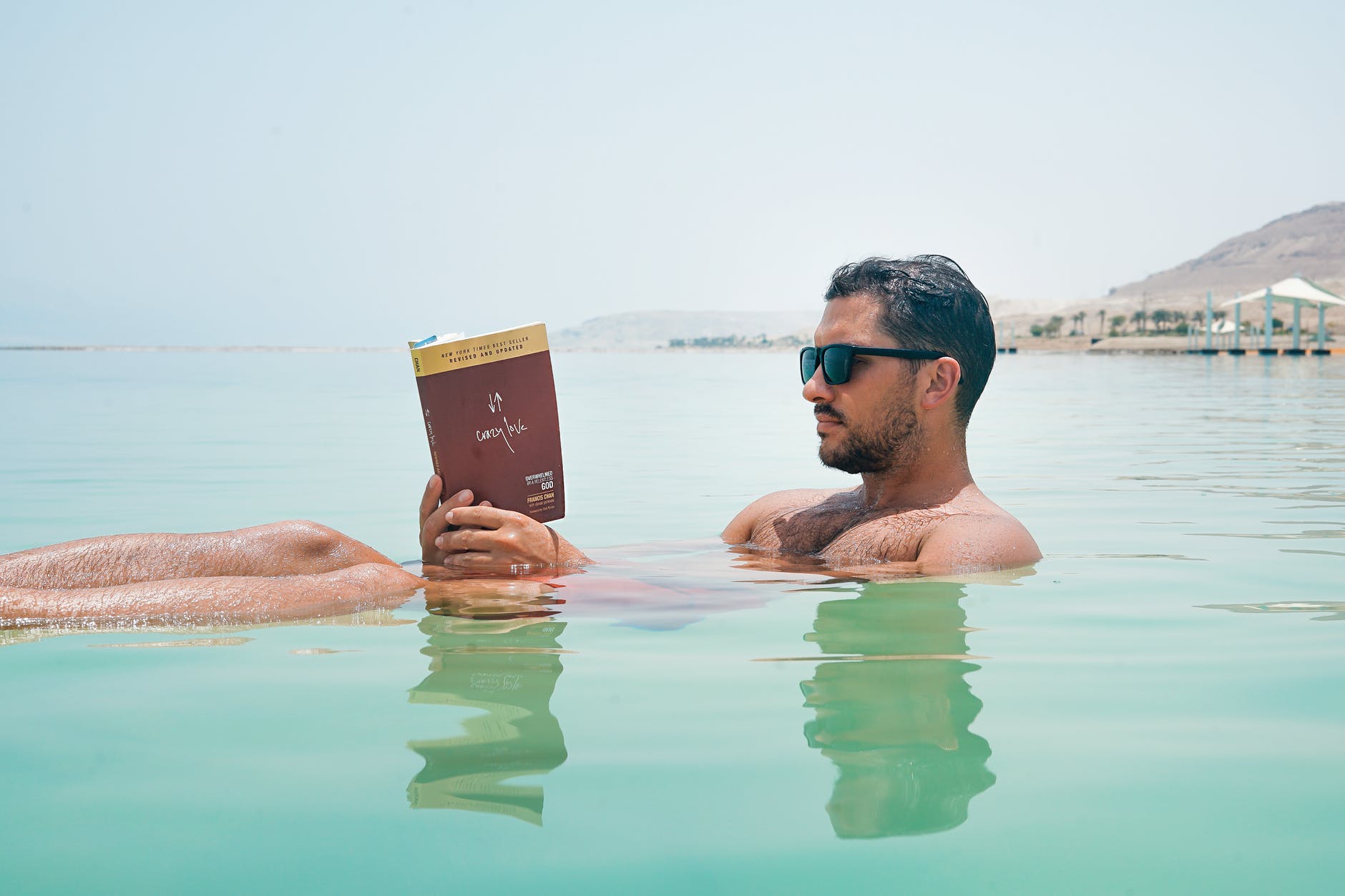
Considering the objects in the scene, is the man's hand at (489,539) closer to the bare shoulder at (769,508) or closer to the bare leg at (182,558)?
the bare leg at (182,558)

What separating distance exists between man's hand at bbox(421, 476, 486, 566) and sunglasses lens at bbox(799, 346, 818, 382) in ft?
4.49

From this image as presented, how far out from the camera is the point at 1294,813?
6.69ft

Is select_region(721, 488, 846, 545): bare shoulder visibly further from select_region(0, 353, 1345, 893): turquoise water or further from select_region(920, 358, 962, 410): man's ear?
select_region(920, 358, 962, 410): man's ear

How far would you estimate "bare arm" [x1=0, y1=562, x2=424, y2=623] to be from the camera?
3219 mm

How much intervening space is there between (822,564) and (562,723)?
2.16 meters

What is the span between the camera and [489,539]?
381 centimetres

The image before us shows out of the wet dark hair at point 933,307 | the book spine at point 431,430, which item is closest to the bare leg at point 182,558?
the book spine at point 431,430

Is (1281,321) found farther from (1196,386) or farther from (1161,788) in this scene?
(1161,788)

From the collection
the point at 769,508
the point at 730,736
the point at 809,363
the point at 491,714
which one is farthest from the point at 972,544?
the point at 491,714

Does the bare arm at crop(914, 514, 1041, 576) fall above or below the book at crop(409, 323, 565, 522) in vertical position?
below

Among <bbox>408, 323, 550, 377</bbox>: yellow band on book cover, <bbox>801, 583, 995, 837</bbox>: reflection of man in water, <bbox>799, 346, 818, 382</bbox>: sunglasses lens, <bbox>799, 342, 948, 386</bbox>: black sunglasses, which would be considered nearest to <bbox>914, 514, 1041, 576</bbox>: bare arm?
<bbox>801, 583, 995, 837</bbox>: reflection of man in water

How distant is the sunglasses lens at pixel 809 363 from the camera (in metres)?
4.36

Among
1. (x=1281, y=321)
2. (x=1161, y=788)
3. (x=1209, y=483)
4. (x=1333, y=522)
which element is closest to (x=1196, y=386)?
(x=1209, y=483)

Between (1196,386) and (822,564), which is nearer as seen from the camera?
(822,564)
